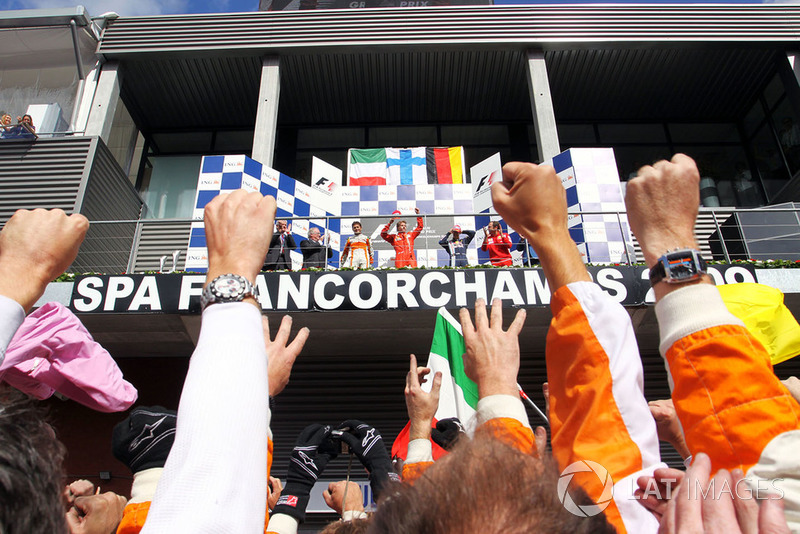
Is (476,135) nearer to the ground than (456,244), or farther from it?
farther from it

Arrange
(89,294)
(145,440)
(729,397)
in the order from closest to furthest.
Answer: (729,397), (145,440), (89,294)

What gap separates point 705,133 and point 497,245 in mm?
8914

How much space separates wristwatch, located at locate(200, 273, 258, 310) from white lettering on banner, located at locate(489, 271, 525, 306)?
Result: 18.4 ft

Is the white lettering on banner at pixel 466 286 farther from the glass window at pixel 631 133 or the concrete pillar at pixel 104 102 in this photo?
the glass window at pixel 631 133

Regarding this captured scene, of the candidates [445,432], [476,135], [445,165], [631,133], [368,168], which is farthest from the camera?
[631,133]

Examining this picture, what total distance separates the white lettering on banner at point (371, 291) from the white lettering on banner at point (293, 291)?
58 cm

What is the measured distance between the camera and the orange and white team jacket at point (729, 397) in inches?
31.0

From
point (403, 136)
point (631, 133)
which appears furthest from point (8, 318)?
point (631, 133)

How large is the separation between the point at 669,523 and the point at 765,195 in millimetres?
14004

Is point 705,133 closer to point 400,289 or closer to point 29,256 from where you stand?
point 400,289

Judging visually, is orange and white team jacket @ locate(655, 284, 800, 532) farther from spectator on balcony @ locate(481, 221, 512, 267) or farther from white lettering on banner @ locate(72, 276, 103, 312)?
white lettering on banner @ locate(72, 276, 103, 312)

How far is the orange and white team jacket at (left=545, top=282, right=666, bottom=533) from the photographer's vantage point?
0.94 meters

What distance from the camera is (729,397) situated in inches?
33.4

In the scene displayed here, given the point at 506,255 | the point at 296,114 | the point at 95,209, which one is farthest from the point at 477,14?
the point at 95,209
